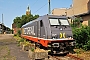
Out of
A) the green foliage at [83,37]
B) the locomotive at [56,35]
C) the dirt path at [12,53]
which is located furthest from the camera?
the green foliage at [83,37]

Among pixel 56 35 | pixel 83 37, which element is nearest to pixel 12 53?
pixel 56 35

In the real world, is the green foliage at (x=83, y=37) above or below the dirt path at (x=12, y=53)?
above

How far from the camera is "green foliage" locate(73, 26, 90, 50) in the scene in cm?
1473

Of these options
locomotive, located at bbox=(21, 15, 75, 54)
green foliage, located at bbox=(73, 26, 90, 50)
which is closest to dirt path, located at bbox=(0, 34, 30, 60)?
locomotive, located at bbox=(21, 15, 75, 54)

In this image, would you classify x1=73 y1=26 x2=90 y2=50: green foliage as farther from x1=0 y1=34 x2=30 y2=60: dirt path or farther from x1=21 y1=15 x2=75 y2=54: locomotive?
x1=0 y1=34 x2=30 y2=60: dirt path

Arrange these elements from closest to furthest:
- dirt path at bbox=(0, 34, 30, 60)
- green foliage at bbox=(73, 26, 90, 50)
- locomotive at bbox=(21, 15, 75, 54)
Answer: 1. dirt path at bbox=(0, 34, 30, 60)
2. locomotive at bbox=(21, 15, 75, 54)
3. green foliage at bbox=(73, 26, 90, 50)

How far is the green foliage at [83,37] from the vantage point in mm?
14734

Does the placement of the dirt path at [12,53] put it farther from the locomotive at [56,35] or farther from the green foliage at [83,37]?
the green foliage at [83,37]

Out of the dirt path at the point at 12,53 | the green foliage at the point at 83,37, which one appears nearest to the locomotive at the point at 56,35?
the green foliage at the point at 83,37

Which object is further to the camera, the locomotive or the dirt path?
the locomotive

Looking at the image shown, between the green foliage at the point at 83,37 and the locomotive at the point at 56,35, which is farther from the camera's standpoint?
the green foliage at the point at 83,37

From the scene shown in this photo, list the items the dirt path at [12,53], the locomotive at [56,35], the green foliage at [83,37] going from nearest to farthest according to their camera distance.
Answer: the dirt path at [12,53]
the locomotive at [56,35]
the green foliage at [83,37]

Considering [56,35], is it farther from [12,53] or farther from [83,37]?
[12,53]

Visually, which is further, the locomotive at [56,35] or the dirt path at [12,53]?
the locomotive at [56,35]
